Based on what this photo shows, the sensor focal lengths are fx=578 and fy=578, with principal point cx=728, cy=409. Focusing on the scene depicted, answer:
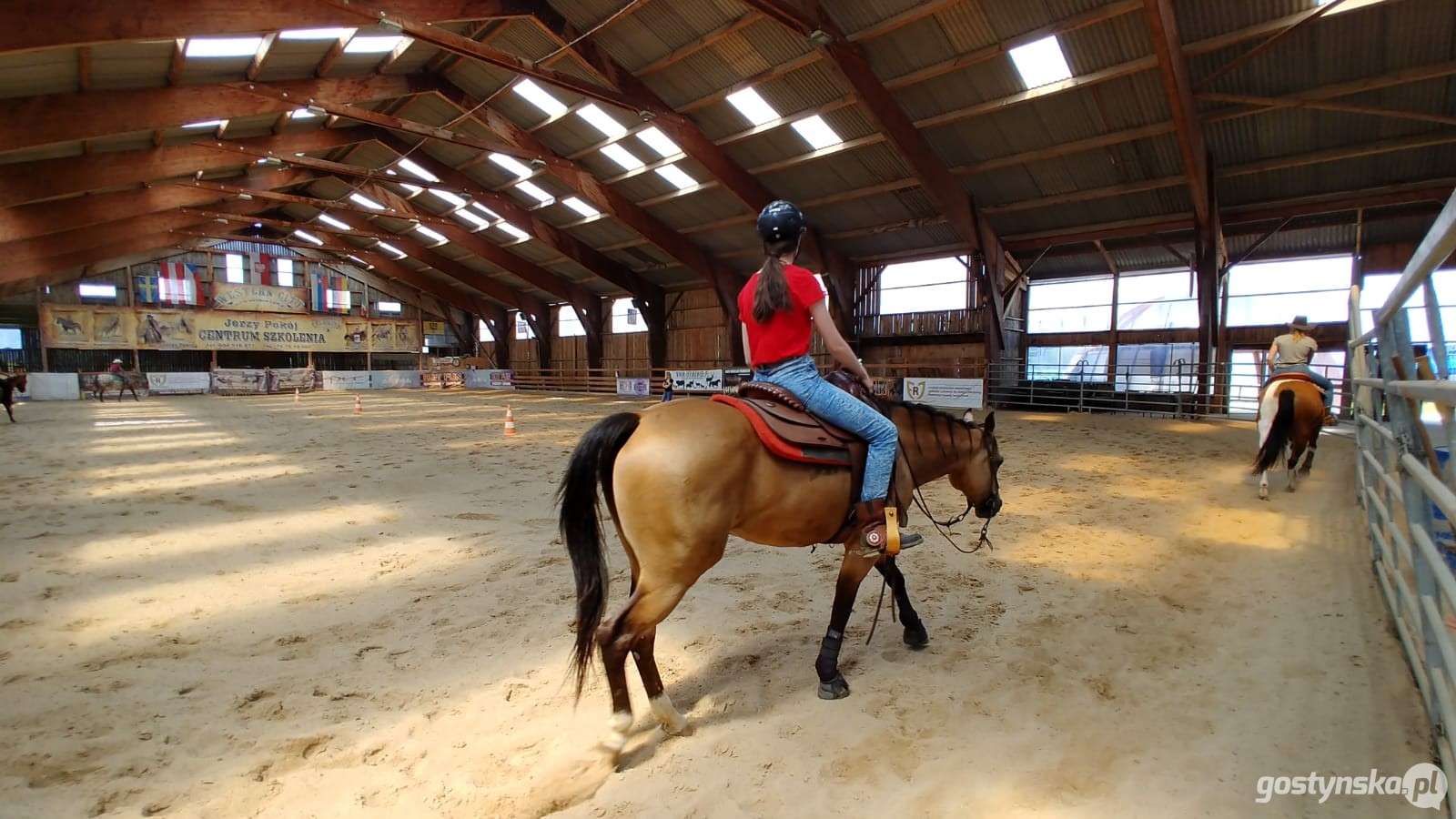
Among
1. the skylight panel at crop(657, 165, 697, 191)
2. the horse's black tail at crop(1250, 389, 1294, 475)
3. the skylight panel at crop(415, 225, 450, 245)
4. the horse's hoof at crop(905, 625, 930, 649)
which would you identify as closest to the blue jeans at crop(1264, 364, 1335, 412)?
the horse's black tail at crop(1250, 389, 1294, 475)

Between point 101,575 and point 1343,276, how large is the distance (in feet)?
71.3

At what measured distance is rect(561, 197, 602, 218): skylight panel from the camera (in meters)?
19.3

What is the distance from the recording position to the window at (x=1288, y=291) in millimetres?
13914

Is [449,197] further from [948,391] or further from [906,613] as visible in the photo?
[906,613]

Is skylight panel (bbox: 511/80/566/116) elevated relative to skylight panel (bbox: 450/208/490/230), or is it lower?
elevated

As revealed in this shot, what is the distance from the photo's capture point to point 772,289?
2.33m

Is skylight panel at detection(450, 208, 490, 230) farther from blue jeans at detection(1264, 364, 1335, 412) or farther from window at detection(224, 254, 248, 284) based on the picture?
blue jeans at detection(1264, 364, 1335, 412)

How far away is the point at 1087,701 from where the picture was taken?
92.4 inches

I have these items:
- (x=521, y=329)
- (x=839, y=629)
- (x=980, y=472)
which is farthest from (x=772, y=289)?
(x=521, y=329)

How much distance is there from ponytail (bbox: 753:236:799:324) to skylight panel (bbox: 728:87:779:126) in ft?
38.7

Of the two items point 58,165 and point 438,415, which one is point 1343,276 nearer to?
point 438,415

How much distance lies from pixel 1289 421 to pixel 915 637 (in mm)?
5267

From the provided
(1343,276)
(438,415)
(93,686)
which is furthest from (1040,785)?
(1343,276)

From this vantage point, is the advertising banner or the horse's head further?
the advertising banner
